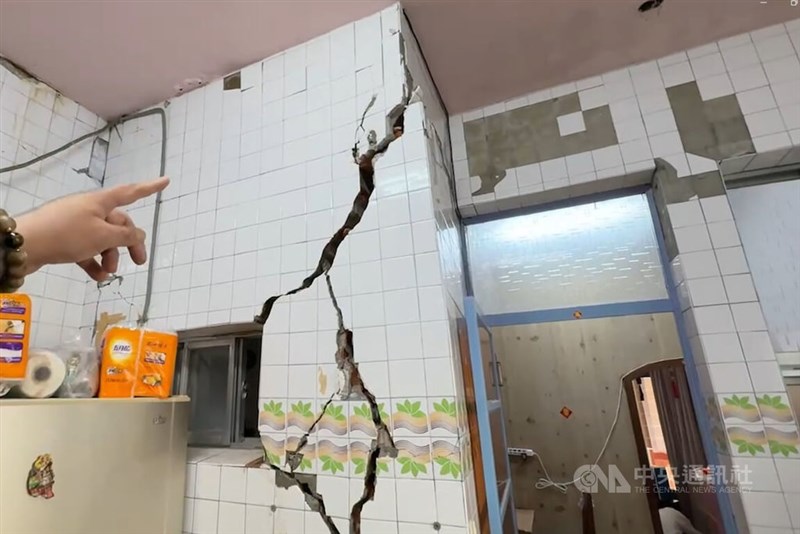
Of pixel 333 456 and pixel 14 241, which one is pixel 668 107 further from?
pixel 14 241

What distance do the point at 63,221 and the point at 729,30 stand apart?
2.30 metres

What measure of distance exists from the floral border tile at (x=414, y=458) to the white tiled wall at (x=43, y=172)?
144cm

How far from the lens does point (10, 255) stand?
1.58ft

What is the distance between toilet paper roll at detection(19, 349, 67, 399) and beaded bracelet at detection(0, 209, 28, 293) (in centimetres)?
65

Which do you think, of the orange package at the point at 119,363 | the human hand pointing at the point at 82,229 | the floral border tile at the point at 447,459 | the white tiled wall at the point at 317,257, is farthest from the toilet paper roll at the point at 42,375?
Result: the floral border tile at the point at 447,459

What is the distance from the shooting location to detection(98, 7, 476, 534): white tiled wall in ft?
3.68

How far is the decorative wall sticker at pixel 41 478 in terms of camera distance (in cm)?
87

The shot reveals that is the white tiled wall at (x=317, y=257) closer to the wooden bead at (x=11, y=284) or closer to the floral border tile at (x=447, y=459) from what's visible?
the floral border tile at (x=447, y=459)

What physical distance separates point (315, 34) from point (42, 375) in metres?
1.43

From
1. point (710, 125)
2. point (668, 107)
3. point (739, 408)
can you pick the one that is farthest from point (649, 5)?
point (739, 408)

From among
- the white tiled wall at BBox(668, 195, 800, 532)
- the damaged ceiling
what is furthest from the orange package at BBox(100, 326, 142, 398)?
the white tiled wall at BBox(668, 195, 800, 532)

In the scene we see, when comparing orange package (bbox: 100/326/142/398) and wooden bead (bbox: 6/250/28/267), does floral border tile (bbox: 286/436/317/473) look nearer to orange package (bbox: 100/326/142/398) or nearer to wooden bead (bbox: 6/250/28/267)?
orange package (bbox: 100/326/142/398)

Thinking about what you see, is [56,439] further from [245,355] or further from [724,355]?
[724,355]

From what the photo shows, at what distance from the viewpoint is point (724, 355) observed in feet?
4.63
